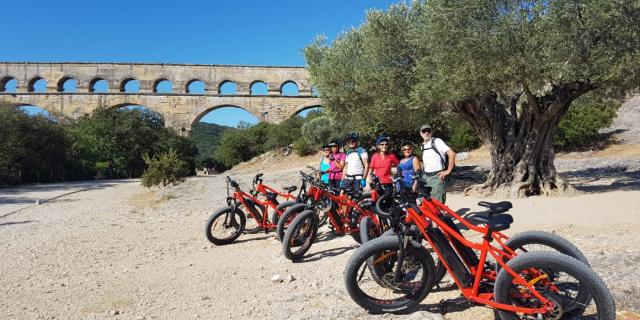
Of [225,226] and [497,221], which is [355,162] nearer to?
[225,226]

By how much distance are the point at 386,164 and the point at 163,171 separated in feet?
42.0

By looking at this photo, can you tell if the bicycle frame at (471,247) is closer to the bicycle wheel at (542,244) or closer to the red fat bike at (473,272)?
the red fat bike at (473,272)

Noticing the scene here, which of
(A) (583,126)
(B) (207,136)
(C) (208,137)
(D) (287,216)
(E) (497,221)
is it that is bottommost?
(D) (287,216)

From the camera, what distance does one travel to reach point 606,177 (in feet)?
46.0

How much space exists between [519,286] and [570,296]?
304 millimetres

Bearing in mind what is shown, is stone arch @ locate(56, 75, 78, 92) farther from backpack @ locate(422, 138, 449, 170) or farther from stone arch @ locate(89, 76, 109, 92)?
backpack @ locate(422, 138, 449, 170)

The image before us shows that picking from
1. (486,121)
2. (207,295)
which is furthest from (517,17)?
(207,295)

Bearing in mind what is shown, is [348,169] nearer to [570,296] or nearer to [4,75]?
[570,296]

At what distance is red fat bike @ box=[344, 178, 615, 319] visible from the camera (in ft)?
8.68

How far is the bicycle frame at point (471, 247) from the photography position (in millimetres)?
2709

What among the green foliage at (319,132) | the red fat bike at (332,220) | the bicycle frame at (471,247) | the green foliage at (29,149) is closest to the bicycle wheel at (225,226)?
the red fat bike at (332,220)

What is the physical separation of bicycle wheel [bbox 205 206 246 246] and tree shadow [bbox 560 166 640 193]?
9.04m

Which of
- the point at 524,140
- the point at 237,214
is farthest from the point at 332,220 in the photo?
the point at 524,140

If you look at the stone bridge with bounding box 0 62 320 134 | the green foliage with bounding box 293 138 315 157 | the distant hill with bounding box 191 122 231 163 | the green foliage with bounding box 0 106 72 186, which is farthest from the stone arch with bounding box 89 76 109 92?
the distant hill with bounding box 191 122 231 163
